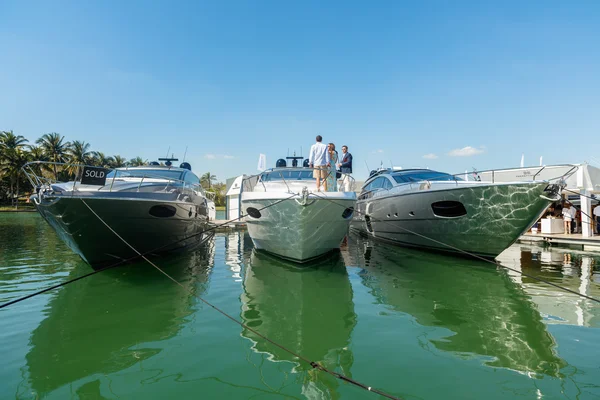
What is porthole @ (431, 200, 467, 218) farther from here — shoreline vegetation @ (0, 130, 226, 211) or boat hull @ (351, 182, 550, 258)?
shoreline vegetation @ (0, 130, 226, 211)

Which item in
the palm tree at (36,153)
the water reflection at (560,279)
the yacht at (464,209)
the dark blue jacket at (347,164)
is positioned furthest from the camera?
the palm tree at (36,153)

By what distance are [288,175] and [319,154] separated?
191 cm

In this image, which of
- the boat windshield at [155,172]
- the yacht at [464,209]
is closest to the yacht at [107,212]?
the boat windshield at [155,172]

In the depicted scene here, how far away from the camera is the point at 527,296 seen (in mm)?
6121

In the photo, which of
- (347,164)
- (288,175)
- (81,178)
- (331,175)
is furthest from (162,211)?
(347,164)

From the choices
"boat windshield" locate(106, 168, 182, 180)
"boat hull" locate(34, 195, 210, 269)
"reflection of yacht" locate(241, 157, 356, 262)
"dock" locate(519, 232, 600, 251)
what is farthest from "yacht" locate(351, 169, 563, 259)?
"boat windshield" locate(106, 168, 182, 180)

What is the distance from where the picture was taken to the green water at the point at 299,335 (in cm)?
308

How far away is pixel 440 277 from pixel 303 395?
5.76m

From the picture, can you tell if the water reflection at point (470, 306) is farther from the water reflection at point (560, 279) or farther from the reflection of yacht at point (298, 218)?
the reflection of yacht at point (298, 218)

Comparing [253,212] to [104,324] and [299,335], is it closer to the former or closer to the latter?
[104,324]

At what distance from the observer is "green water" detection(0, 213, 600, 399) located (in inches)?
121

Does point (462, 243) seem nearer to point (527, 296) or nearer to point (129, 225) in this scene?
point (527, 296)

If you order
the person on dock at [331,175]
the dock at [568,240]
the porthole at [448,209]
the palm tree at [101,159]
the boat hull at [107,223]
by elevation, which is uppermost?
the palm tree at [101,159]

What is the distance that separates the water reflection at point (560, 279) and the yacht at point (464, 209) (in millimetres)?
1227
